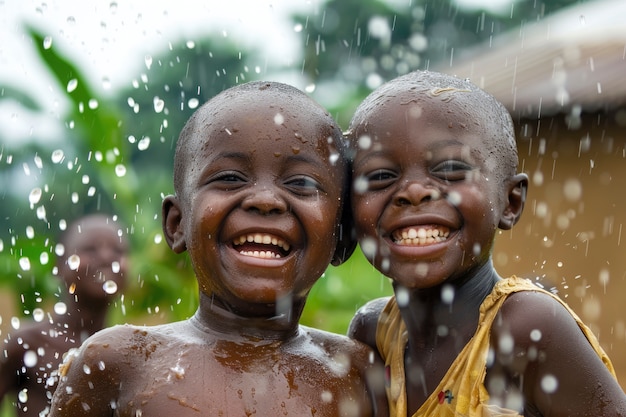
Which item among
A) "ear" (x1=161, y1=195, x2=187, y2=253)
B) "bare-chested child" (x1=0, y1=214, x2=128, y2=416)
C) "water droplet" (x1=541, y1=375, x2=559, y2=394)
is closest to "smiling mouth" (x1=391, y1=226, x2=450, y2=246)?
"water droplet" (x1=541, y1=375, x2=559, y2=394)

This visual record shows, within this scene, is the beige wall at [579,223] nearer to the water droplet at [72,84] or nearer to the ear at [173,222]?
the water droplet at [72,84]

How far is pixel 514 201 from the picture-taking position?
119 inches

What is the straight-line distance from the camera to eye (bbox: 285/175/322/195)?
276 cm

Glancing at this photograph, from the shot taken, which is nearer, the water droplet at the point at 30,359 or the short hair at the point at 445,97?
the short hair at the point at 445,97

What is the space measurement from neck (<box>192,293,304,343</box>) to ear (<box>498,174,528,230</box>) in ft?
2.50

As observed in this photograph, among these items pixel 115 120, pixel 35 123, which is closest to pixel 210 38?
pixel 35 123

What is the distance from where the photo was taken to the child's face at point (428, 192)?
279cm

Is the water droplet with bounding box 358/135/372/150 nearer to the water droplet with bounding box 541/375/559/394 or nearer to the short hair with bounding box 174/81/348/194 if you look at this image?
the short hair with bounding box 174/81/348/194

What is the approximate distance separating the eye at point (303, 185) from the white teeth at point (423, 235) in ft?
1.05

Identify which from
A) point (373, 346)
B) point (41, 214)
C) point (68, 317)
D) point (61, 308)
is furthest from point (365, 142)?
point (41, 214)

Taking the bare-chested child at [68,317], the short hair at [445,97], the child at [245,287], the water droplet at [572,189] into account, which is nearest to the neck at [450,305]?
the child at [245,287]

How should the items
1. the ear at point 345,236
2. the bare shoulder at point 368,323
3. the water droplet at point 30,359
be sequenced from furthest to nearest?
the water droplet at point 30,359, the bare shoulder at point 368,323, the ear at point 345,236

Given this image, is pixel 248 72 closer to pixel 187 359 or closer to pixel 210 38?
pixel 210 38

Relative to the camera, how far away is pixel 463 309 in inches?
116
